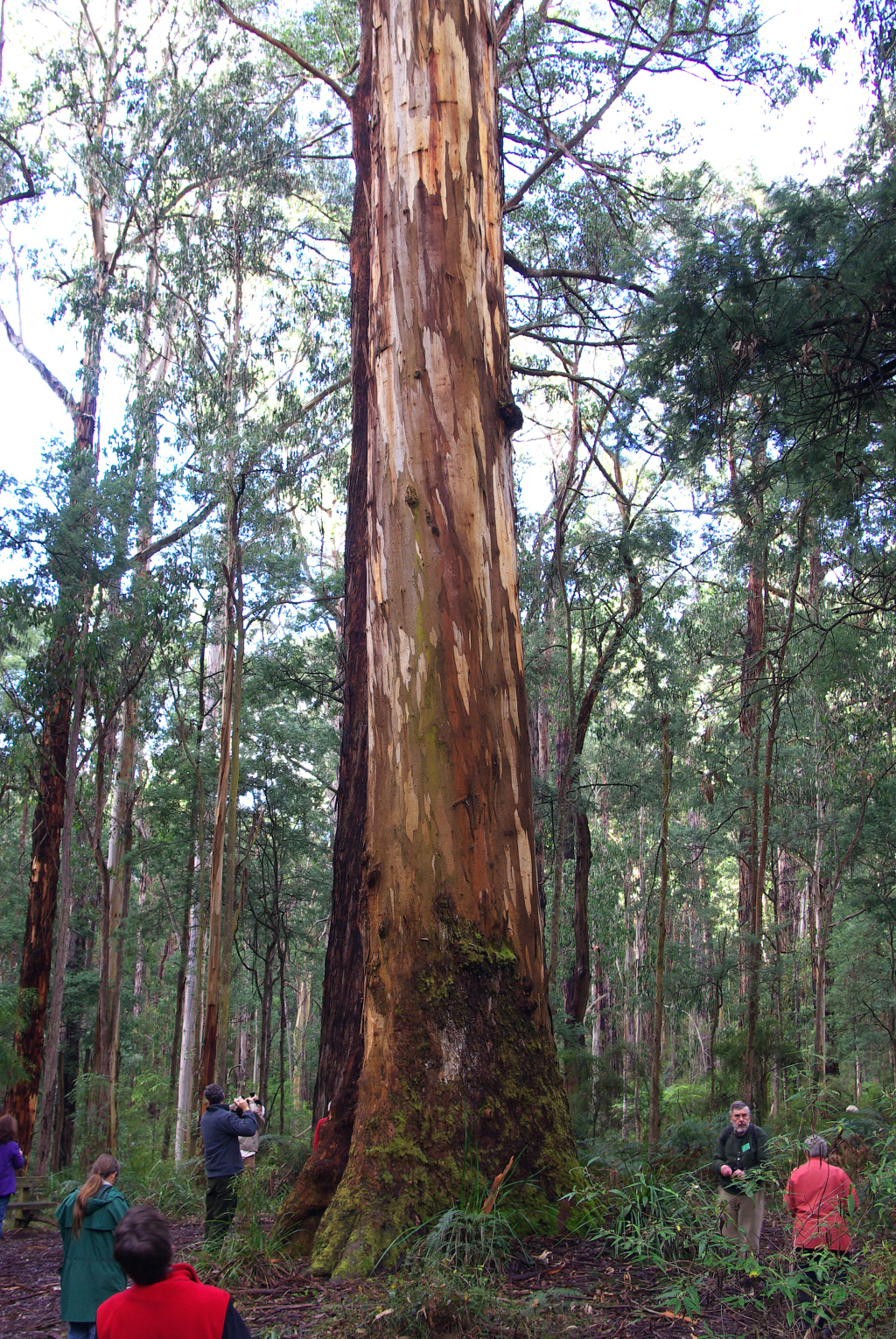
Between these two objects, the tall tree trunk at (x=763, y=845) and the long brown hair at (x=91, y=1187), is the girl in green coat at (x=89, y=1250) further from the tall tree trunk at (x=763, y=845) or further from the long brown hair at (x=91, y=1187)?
the tall tree trunk at (x=763, y=845)

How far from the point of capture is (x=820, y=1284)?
2.86 metres

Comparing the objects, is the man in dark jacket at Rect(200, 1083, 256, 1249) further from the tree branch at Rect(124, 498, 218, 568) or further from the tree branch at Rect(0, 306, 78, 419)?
the tree branch at Rect(0, 306, 78, 419)

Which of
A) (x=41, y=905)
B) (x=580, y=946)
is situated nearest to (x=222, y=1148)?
(x=580, y=946)

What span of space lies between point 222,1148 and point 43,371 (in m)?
14.4

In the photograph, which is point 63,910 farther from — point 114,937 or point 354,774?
point 354,774

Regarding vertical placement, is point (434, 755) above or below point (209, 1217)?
above

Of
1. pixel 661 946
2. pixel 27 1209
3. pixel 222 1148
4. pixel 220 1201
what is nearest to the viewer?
pixel 220 1201

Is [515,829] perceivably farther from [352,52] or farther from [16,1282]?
[352,52]

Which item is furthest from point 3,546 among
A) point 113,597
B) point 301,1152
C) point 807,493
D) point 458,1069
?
point 458,1069

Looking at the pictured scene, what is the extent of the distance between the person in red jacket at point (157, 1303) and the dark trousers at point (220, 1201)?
3486 millimetres

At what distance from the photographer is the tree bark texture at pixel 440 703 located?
325cm

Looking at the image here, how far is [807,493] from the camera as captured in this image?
27.6 feet

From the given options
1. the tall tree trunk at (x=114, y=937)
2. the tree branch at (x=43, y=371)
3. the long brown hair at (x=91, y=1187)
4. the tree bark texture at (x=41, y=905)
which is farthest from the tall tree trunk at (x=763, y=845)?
the tree branch at (x=43, y=371)

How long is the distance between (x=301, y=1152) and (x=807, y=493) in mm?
6606
